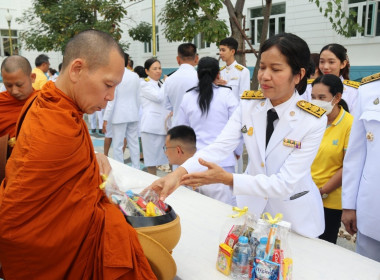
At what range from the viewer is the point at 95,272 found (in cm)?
127

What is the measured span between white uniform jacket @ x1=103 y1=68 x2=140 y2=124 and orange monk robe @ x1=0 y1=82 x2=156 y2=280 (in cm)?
417

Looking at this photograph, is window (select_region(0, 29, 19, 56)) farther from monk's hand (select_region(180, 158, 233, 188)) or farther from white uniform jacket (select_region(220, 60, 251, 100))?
monk's hand (select_region(180, 158, 233, 188))

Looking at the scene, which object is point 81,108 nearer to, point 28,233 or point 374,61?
point 28,233

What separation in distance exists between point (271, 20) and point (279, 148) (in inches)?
416

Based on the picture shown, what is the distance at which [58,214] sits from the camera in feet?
3.96

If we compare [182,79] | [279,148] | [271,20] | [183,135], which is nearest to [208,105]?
[183,135]

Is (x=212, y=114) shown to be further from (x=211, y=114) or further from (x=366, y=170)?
(x=366, y=170)

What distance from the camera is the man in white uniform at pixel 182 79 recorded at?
4621 millimetres

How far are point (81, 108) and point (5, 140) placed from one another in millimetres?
989

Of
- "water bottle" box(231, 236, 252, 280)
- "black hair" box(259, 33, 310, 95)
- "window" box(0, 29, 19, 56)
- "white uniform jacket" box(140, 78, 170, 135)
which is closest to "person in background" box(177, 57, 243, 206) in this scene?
"white uniform jacket" box(140, 78, 170, 135)

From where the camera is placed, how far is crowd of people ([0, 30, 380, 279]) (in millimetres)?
1193

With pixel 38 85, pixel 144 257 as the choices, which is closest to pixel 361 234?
pixel 144 257

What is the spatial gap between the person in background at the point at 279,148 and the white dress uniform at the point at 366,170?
178mm

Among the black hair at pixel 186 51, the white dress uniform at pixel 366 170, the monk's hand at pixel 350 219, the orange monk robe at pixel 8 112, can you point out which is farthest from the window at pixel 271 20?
the monk's hand at pixel 350 219
